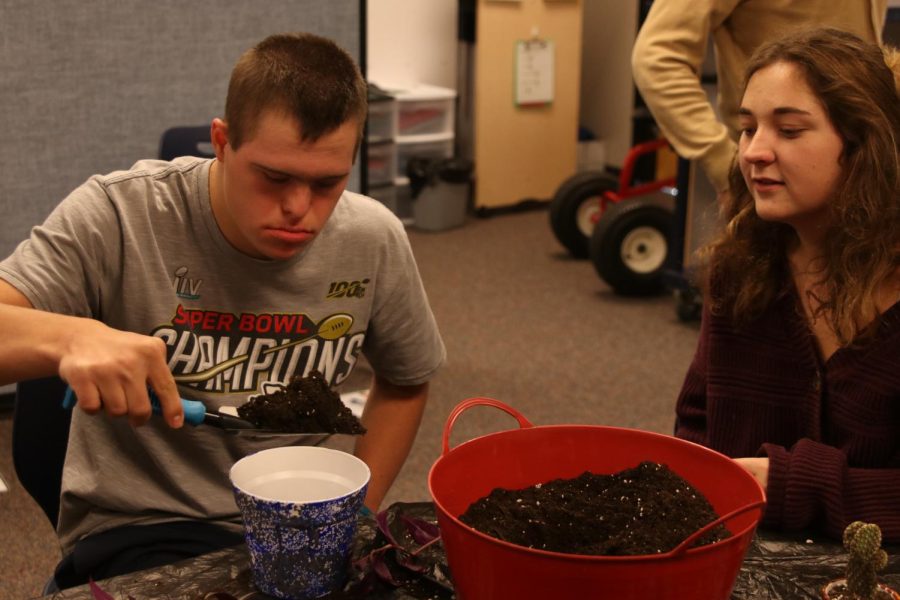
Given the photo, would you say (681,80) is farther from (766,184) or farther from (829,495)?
(829,495)

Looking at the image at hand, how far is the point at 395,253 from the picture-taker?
1366mm

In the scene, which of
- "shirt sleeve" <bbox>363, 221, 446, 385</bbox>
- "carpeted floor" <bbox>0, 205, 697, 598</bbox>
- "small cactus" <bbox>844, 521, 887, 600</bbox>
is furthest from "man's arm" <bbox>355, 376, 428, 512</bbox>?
"carpeted floor" <bbox>0, 205, 697, 598</bbox>

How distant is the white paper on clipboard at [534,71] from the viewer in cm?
500

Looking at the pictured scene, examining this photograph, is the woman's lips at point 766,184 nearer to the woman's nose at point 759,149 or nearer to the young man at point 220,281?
the woman's nose at point 759,149

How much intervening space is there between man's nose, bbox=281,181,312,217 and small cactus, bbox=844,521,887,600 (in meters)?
0.63

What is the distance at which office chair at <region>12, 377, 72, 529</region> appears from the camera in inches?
50.0

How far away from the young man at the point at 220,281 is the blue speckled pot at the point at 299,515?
0.24m

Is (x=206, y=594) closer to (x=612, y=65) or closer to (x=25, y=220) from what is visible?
(x=25, y=220)

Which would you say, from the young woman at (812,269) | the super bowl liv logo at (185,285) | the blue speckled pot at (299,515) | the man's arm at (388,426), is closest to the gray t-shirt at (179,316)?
the super bowl liv logo at (185,285)

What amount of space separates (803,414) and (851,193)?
0.86 feet

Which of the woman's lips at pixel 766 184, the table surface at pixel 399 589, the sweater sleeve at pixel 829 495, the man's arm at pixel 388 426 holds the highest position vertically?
the woman's lips at pixel 766 184

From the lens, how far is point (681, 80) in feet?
8.06

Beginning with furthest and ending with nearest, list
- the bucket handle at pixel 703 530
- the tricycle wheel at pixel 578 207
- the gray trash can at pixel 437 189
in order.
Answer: the gray trash can at pixel 437 189 → the tricycle wheel at pixel 578 207 → the bucket handle at pixel 703 530

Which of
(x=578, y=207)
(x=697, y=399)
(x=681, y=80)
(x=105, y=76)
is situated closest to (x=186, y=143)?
(x=105, y=76)
